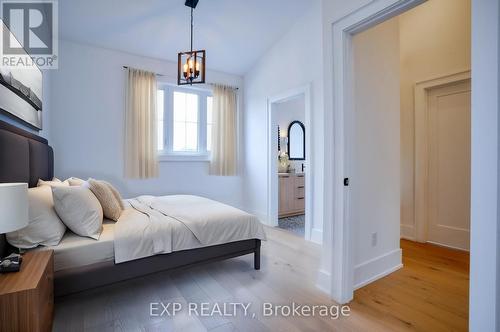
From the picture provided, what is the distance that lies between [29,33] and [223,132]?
2865 mm

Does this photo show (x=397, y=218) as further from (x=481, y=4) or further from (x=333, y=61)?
(x=481, y=4)

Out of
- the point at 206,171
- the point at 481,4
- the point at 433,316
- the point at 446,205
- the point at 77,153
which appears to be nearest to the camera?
the point at 481,4

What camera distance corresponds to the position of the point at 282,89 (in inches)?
156

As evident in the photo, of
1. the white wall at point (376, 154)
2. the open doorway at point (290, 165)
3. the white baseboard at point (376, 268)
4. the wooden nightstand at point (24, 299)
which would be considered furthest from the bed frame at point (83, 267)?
the open doorway at point (290, 165)

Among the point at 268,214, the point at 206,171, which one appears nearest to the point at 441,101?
the point at 268,214

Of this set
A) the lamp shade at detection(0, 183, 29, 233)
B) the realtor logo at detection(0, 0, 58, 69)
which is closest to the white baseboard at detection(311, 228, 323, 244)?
the lamp shade at detection(0, 183, 29, 233)

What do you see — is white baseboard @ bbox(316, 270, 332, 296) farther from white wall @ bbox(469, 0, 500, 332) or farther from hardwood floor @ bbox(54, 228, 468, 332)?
white wall @ bbox(469, 0, 500, 332)

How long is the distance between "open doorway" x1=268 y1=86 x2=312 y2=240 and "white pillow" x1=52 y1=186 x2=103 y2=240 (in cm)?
264

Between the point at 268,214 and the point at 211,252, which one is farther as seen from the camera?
the point at 268,214

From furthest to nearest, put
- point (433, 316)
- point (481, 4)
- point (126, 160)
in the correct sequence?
point (126, 160) → point (433, 316) → point (481, 4)

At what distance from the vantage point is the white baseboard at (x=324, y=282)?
79.4 inches

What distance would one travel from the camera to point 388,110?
2.46 m

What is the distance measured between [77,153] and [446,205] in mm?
5009

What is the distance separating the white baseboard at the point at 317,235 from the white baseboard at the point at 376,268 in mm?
950
